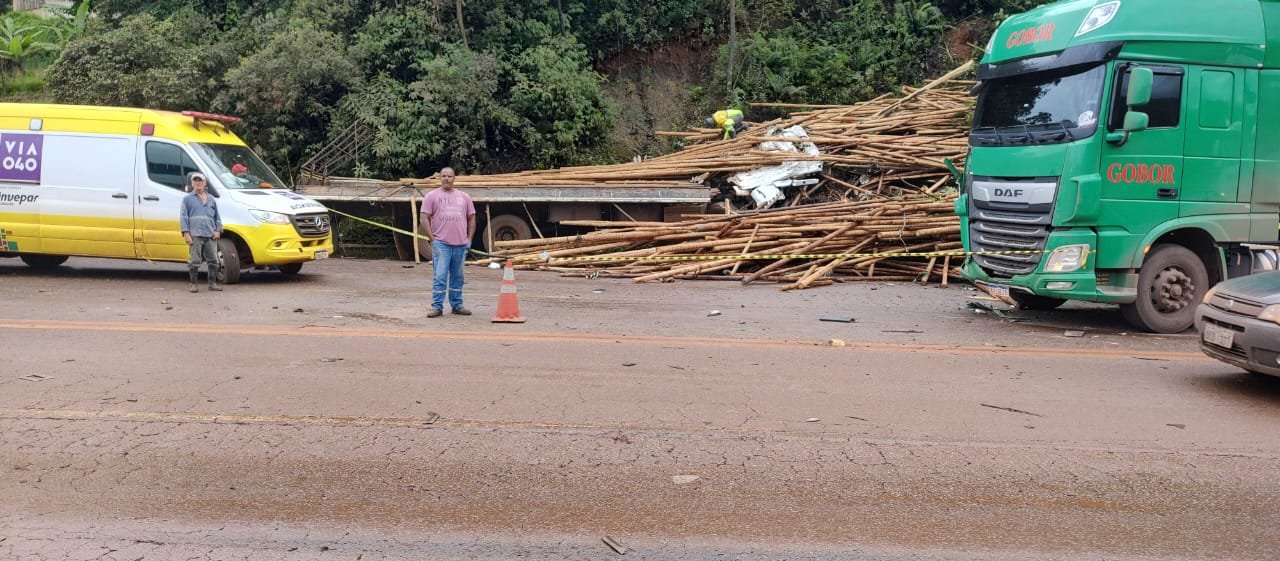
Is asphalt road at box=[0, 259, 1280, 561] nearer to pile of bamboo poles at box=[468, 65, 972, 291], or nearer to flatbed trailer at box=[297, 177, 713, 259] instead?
pile of bamboo poles at box=[468, 65, 972, 291]

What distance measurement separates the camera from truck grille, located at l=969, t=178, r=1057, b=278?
10.6 metres

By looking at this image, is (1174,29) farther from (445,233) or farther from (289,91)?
(289,91)

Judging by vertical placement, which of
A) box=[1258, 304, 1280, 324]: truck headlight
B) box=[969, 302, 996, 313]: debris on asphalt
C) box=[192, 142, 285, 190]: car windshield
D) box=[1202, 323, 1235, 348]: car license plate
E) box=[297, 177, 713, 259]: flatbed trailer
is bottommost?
box=[969, 302, 996, 313]: debris on asphalt

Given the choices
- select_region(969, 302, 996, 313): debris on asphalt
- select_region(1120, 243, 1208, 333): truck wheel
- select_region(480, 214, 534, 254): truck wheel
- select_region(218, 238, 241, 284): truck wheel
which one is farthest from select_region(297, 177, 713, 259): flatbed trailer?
select_region(1120, 243, 1208, 333): truck wheel

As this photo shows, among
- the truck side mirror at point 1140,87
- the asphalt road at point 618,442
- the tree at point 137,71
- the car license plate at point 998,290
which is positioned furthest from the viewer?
the tree at point 137,71

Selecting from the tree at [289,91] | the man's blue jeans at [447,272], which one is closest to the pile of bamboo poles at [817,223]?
the man's blue jeans at [447,272]

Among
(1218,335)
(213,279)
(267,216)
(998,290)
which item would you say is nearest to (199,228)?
(213,279)

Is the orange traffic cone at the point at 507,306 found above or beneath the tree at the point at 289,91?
beneath

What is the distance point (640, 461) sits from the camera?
227 inches

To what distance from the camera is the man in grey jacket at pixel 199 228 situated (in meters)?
13.0

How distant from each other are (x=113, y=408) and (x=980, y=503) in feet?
18.3

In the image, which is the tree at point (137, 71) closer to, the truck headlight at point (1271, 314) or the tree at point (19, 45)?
the tree at point (19, 45)

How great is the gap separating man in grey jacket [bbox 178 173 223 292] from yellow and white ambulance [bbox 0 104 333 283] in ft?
1.75

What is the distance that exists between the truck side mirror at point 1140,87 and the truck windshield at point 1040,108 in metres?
0.31
